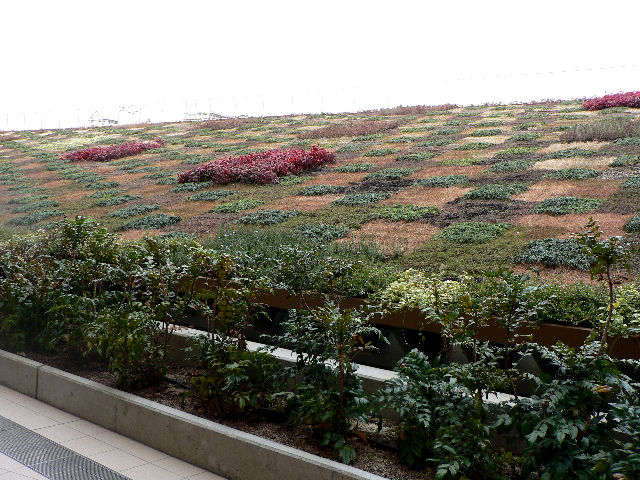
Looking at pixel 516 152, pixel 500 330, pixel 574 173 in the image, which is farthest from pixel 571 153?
pixel 500 330

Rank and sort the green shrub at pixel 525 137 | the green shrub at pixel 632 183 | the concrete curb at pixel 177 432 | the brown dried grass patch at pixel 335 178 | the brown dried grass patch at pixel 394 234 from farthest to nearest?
the green shrub at pixel 525 137
the brown dried grass patch at pixel 335 178
the green shrub at pixel 632 183
the brown dried grass patch at pixel 394 234
the concrete curb at pixel 177 432

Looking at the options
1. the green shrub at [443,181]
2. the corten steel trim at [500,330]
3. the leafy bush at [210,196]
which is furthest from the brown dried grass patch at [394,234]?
the leafy bush at [210,196]

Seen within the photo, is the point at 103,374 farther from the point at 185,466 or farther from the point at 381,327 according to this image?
the point at 381,327

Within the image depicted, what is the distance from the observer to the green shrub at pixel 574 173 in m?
9.14

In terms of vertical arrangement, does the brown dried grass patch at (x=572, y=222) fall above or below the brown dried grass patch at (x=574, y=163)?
below

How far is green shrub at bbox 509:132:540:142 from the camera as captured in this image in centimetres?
1314

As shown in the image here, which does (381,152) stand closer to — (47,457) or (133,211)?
(133,211)

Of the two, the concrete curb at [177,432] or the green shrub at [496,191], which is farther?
the green shrub at [496,191]

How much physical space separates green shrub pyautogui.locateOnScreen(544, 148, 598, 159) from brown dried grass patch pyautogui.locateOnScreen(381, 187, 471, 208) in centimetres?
255

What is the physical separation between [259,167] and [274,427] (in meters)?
9.31

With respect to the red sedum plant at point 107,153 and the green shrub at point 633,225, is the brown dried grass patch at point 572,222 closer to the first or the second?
the green shrub at point 633,225

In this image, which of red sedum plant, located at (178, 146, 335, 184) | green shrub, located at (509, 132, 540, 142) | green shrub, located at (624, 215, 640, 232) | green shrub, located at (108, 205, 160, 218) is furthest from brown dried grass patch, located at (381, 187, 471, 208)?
green shrub, located at (108, 205, 160, 218)

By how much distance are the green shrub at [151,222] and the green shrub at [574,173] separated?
628cm

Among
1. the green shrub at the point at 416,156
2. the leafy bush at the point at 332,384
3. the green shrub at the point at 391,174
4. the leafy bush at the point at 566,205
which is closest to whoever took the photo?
the leafy bush at the point at 332,384
